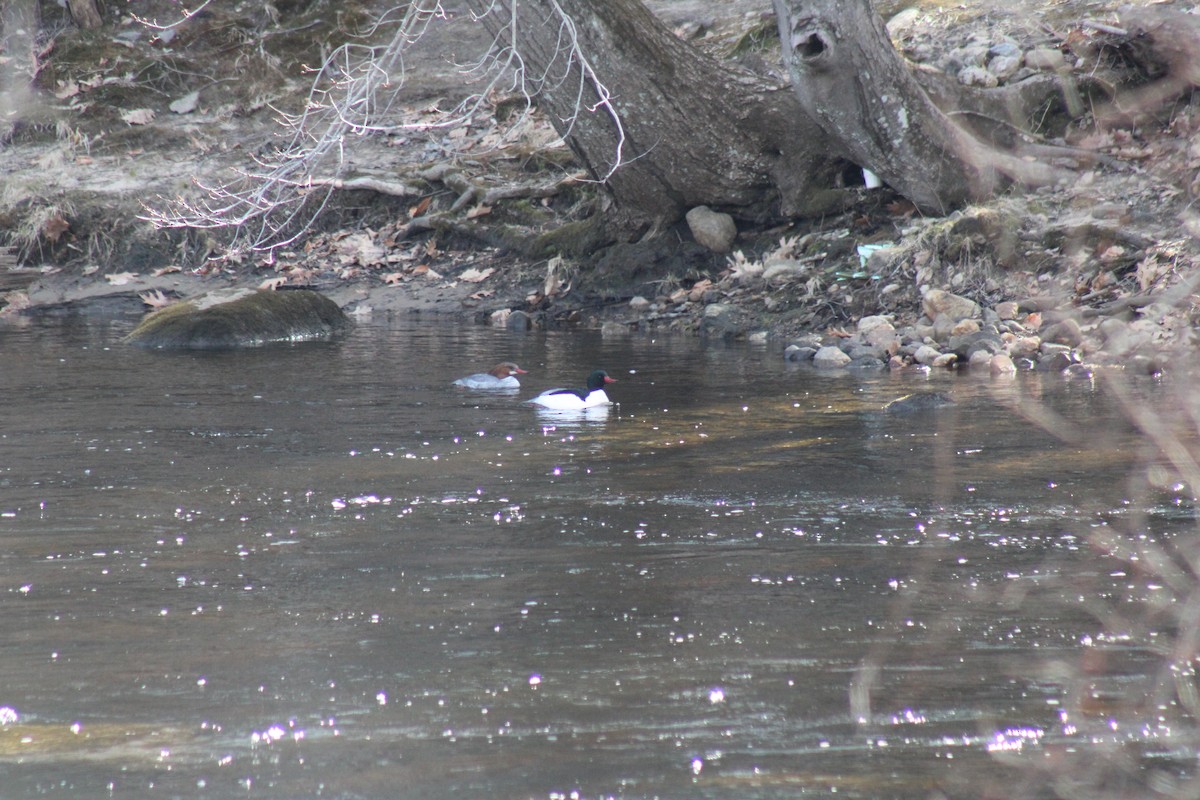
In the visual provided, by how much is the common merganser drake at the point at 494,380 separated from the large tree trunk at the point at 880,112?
395 cm

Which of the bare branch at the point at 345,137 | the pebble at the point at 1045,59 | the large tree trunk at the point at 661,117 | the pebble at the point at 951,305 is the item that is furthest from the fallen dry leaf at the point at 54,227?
the pebble at the point at 1045,59

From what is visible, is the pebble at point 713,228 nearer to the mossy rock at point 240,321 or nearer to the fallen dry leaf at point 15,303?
the mossy rock at point 240,321

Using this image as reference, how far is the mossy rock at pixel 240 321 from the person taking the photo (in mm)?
13984

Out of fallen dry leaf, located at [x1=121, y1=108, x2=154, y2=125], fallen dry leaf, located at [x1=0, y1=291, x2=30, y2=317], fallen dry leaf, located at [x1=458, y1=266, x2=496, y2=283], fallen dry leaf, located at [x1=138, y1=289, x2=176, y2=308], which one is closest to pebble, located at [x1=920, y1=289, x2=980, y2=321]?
fallen dry leaf, located at [x1=458, y1=266, x2=496, y2=283]

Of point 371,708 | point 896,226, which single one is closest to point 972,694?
point 371,708

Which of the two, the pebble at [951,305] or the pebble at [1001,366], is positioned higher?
the pebble at [951,305]

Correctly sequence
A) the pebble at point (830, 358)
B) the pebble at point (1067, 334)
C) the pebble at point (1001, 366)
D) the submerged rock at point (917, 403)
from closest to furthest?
the submerged rock at point (917, 403)
the pebble at point (1001, 366)
the pebble at point (1067, 334)
the pebble at point (830, 358)

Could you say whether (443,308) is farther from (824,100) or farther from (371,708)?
(371,708)

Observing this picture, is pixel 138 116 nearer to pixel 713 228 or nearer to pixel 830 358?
pixel 713 228

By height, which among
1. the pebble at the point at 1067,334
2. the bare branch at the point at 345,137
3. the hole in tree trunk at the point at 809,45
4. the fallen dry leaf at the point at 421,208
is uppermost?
the hole in tree trunk at the point at 809,45

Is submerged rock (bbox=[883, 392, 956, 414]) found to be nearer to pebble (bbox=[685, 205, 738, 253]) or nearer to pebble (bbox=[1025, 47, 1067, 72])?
pebble (bbox=[685, 205, 738, 253])

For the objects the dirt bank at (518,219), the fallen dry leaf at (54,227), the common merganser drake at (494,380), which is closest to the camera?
the common merganser drake at (494,380)

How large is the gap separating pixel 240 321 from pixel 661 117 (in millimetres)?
5083

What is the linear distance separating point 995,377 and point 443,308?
8.14 m
